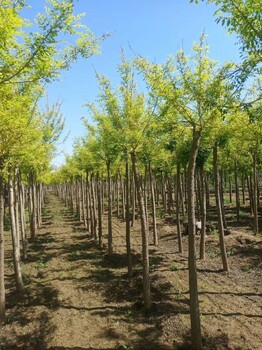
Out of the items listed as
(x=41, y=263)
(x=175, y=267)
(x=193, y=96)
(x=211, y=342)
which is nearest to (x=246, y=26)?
(x=193, y=96)

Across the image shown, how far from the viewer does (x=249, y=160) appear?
2367cm

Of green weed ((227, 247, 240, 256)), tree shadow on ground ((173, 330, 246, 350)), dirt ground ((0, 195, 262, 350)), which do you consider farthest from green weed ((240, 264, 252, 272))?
tree shadow on ground ((173, 330, 246, 350))

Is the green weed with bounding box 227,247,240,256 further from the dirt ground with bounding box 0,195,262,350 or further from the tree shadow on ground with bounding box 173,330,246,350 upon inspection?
the tree shadow on ground with bounding box 173,330,246,350

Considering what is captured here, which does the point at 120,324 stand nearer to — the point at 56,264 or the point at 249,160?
the point at 56,264

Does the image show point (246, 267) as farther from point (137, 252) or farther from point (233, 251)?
point (137, 252)

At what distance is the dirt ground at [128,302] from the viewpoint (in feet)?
26.9

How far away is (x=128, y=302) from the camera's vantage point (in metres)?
10.7

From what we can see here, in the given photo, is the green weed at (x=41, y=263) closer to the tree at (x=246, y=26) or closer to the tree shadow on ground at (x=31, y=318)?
the tree shadow on ground at (x=31, y=318)

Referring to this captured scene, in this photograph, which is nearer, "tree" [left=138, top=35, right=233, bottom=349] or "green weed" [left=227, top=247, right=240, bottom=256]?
"tree" [left=138, top=35, right=233, bottom=349]

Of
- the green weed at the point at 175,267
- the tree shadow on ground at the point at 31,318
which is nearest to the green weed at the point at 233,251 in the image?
the green weed at the point at 175,267

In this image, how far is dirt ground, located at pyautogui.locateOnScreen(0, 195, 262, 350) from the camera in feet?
26.9

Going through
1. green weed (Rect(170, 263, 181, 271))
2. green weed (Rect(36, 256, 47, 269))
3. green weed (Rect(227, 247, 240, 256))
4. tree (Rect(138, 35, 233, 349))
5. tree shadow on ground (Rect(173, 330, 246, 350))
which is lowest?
tree shadow on ground (Rect(173, 330, 246, 350))

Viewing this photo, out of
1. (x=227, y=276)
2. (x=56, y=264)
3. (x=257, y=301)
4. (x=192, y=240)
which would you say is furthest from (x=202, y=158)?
(x=56, y=264)

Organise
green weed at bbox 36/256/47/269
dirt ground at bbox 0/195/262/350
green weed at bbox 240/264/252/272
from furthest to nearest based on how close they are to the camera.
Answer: green weed at bbox 36/256/47/269, green weed at bbox 240/264/252/272, dirt ground at bbox 0/195/262/350
